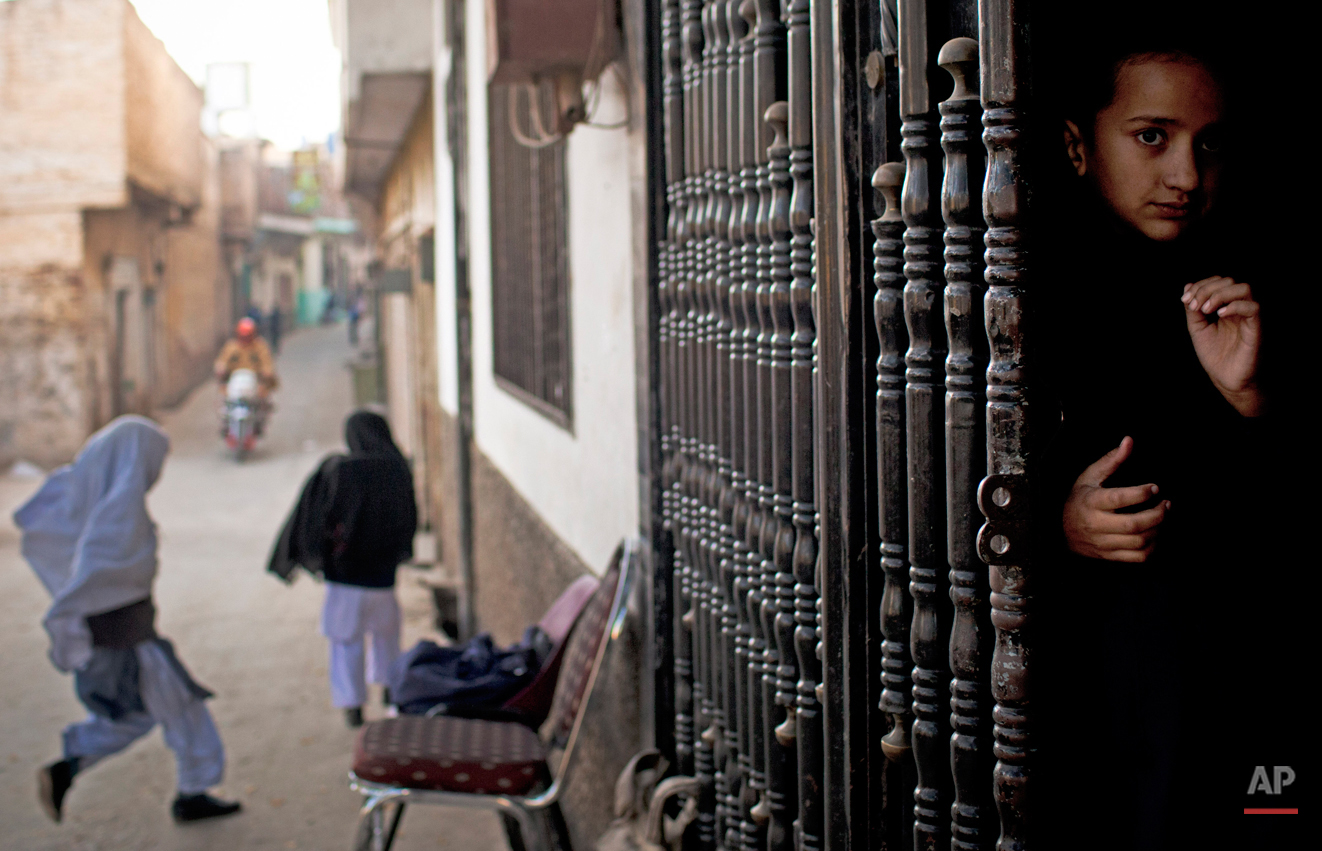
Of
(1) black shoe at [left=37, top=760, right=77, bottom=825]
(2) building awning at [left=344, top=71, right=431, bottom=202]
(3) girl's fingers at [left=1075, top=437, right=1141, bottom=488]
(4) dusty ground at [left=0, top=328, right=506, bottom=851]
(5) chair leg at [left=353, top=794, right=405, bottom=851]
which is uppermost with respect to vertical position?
(2) building awning at [left=344, top=71, right=431, bottom=202]

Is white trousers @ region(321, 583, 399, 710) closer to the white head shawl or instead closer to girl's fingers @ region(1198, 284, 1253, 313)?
the white head shawl

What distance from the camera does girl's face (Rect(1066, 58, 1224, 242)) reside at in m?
1.25

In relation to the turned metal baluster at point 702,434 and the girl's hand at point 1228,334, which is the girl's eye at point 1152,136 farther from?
the turned metal baluster at point 702,434

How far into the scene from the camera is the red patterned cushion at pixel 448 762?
10.1ft

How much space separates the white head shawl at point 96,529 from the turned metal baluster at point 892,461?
3.77 m

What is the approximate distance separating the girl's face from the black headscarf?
4666 mm

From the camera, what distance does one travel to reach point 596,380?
3518 millimetres

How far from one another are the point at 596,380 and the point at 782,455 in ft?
5.32

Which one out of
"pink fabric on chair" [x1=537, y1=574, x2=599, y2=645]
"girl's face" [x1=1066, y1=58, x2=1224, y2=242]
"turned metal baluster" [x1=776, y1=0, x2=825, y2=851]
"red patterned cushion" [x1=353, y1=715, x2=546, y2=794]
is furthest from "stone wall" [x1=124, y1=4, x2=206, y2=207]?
"girl's face" [x1=1066, y1=58, x2=1224, y2=242]

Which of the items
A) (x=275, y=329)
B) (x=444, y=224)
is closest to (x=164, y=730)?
(x=444, y=224)

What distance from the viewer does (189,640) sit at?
729 cm

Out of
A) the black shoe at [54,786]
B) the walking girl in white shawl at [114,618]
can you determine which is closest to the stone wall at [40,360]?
the walking girl in white shawl at [114,618]

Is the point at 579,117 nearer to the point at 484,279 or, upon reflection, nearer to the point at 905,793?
the point at 905,793

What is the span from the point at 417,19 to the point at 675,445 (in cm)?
688
